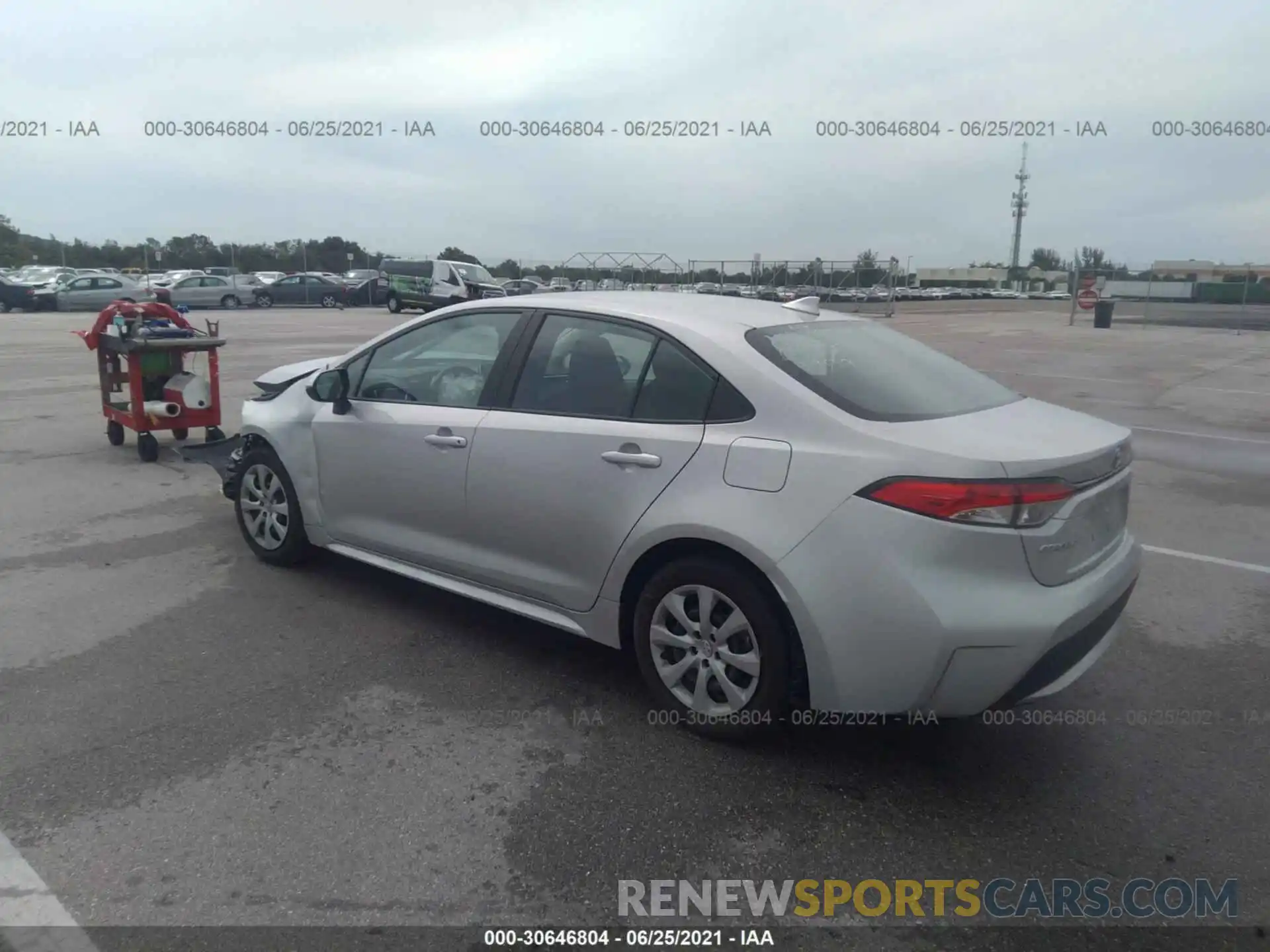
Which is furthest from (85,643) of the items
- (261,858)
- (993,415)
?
(993,415)

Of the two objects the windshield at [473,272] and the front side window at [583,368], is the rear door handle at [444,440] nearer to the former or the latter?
the front side window at [583,368]

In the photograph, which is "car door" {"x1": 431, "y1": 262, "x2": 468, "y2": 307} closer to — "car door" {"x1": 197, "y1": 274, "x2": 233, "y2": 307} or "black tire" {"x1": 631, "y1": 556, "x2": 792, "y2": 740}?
"car door" {"x1": 197, "y1": 274, "x2": 233, "y2": 307}

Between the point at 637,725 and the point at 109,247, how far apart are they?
6713 cm

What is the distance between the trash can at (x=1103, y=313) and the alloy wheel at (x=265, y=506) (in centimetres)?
3184

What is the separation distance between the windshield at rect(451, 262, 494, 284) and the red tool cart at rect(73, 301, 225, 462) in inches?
1129

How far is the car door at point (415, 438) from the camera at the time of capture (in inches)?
175

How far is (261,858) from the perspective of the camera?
297cm

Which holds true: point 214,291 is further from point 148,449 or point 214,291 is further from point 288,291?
point 148,449

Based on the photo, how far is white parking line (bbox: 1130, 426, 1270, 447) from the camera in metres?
10.6

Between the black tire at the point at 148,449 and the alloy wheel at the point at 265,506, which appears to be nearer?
the alloy wheel at the point at 265,506

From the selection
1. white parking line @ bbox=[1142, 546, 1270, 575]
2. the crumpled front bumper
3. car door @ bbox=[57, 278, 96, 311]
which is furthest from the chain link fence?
car door @ bbox=[57, 278, 96, 311]

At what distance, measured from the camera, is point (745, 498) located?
11.3 feet

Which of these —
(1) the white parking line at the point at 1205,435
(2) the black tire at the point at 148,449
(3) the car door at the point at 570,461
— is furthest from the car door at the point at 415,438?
(1) the white parking line at the point at 1205,435

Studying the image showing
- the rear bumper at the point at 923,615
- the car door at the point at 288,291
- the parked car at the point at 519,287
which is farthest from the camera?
the car door at the point at 288,291
